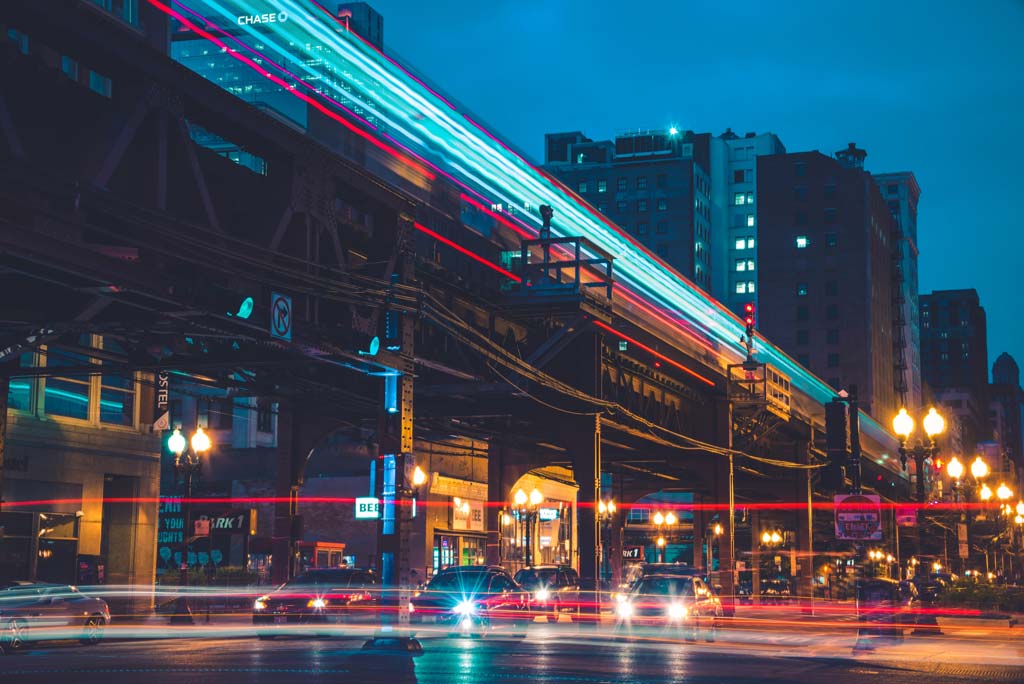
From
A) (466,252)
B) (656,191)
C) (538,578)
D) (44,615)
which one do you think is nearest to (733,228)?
(656,191)

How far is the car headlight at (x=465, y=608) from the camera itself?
3428 cm

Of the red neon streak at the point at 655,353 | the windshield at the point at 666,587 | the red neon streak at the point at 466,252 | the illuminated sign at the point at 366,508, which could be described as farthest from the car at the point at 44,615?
the red neon streak at the point at 655,353

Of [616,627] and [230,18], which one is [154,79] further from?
[230,18]

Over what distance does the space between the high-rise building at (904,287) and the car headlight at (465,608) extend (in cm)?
14717

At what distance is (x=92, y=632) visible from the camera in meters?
30.5

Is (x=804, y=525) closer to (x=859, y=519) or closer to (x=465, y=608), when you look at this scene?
(x=465, y=608)

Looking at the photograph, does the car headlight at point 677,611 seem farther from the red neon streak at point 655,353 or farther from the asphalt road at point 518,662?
the red neon streak at point 655,353

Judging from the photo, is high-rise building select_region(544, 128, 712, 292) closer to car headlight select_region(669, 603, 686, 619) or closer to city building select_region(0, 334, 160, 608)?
city building select_region(0, 334, 160, 608)

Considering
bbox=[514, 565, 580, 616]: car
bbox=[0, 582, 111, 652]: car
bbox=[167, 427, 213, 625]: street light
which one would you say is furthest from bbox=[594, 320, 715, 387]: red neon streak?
bbox=[0, 582, 111, 652]: car

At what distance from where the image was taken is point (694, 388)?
61.9 m

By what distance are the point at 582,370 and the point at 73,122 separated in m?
26.3

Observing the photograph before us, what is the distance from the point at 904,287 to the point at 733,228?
2636cm

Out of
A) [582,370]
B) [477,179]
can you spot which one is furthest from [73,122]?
[477,179]

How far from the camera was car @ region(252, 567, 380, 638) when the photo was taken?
35250 mm
